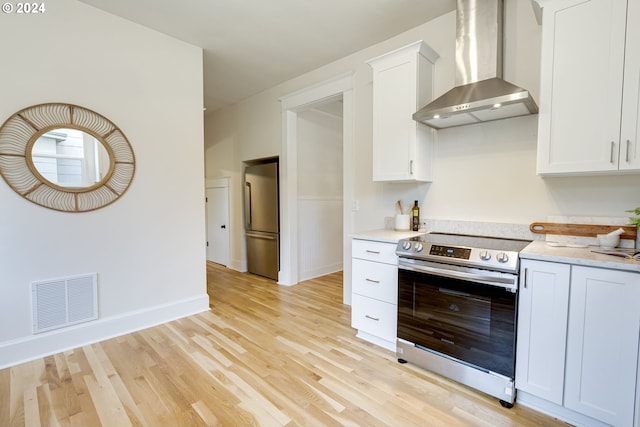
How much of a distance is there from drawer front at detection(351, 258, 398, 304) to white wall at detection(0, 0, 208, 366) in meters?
1.83

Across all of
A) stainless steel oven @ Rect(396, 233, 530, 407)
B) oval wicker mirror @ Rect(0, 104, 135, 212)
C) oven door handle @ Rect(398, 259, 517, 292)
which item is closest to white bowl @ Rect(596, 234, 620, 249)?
stainless steel oven @ Rect(396, 233, 530, 407)

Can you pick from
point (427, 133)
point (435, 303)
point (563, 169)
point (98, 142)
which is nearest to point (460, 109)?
point (427, 133)

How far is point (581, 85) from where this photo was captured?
5.78 feet

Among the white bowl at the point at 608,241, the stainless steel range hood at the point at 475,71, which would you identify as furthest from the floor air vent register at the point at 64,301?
the white bowl at the point at 608,241

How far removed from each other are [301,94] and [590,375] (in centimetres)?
380

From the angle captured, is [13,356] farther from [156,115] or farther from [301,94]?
[301,94]

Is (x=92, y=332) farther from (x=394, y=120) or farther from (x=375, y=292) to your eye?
(x=394, y=120)

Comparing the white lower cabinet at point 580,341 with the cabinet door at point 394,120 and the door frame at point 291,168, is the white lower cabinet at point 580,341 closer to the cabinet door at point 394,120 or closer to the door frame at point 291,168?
the cabinet door at point 394,120

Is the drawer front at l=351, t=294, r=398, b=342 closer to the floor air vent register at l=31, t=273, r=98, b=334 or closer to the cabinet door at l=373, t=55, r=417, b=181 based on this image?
the cabinet door at l=373, t=55, r=417, b=181

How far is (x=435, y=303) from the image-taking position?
2.06 meters

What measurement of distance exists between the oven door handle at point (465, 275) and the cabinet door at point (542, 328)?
0.22 feet

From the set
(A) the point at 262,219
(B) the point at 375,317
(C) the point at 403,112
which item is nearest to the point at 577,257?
(B) the point at 375,317

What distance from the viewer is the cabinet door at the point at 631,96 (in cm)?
160

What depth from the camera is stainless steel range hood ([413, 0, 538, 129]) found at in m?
2.09
